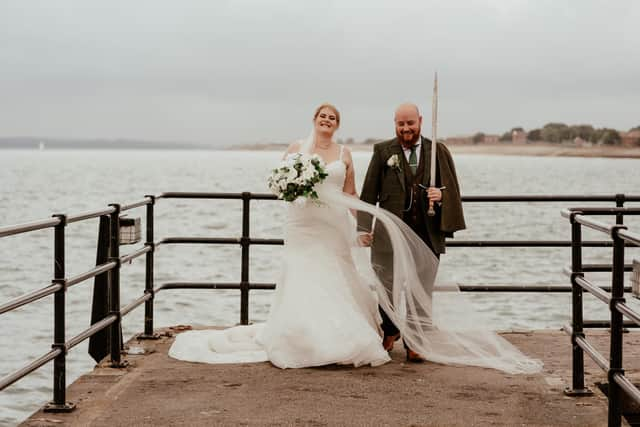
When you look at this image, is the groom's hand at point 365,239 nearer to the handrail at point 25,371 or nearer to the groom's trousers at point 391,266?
the groom's trousers at point 391,266

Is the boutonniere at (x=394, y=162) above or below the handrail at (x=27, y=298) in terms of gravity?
above

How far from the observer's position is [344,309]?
7.27m

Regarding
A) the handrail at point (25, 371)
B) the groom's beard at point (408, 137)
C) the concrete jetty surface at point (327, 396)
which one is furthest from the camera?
the groom's beard at point (408, 137)

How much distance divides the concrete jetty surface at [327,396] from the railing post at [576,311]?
0.36ft

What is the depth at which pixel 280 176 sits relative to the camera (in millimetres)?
7441

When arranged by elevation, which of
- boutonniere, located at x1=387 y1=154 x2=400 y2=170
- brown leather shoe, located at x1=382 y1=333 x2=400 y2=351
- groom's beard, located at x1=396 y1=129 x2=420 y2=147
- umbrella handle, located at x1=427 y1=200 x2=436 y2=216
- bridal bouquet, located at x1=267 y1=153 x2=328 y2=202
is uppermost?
groom's beard, located at x1=396 y1=129 x2=420 y2=147

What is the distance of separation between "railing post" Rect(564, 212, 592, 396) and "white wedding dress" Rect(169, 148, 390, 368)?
1.53m

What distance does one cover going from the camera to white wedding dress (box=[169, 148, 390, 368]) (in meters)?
7.05

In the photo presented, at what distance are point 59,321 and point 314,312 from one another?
2234 mm

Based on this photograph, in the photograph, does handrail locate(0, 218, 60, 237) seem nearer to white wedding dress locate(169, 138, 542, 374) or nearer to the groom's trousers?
white wedding dress locate(169, 138, 542, 374)

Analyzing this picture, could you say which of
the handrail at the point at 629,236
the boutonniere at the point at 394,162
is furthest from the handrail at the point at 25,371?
the handrail at the point at 629,236

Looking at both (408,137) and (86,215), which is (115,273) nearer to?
(86,215)

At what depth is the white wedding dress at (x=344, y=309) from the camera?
708cm

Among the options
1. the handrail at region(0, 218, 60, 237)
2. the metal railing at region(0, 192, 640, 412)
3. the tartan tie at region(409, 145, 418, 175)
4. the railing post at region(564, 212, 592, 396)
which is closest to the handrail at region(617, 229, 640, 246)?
the railing post at region(564, 212, 592, 396)
